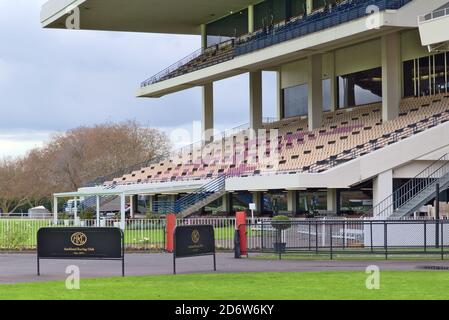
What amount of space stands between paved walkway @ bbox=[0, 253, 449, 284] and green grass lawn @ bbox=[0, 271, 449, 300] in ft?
6.40

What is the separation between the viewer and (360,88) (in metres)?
63.6

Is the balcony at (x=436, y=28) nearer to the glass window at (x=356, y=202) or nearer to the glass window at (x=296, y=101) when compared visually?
the glass window at (x=356, y=202)

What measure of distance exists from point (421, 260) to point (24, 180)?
9208cm

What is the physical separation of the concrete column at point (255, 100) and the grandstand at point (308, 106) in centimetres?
8

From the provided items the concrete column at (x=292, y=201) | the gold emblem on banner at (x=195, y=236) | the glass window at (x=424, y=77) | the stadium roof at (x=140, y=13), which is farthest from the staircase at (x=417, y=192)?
the stadium roof at (x=140, y=13)

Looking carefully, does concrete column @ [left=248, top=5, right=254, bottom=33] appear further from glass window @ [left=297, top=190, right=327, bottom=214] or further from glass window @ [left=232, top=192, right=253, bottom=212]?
glass window @ [left=297, top=190, right=327, bottom=214]

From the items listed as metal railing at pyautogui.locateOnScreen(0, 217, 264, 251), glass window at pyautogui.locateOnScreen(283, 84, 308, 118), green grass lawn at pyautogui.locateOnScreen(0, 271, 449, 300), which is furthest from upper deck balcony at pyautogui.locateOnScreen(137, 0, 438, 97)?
green grass lawn at pyautogui.locateOnScreen(0, 271, 449, 300)

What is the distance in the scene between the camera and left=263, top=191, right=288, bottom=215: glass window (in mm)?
58438

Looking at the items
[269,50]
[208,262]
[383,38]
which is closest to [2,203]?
[269,50]

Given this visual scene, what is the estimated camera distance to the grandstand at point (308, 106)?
48.0 metres

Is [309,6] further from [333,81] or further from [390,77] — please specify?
[390,77]

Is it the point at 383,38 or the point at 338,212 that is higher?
the point at 383,38
